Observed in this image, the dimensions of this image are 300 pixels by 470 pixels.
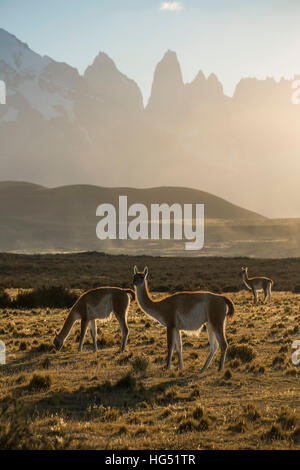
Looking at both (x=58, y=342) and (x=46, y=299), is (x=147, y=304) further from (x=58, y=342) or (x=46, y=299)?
(x=46, y=299)

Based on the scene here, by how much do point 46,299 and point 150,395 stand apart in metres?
18.3

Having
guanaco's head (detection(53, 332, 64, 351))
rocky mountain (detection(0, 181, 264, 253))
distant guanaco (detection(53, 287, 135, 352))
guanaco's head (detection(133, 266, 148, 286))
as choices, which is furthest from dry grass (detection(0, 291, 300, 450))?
rocky mountain (detection(0, 181, 264, 253))

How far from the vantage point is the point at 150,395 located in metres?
9.66

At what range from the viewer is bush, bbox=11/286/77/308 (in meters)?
26.6

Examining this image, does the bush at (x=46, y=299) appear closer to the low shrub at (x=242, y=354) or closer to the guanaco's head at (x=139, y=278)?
the low shrub at (x=242, y=354)

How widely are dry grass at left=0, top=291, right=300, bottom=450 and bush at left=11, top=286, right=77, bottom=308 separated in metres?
9.71

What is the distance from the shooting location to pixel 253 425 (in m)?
8.00

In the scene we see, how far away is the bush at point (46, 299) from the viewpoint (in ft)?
87.1

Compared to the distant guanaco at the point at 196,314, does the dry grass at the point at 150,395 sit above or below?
below

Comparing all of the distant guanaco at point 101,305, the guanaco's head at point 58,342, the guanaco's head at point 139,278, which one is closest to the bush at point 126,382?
the guanaco's head at point 139,278

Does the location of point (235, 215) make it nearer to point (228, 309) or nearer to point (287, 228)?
point (287, 228)

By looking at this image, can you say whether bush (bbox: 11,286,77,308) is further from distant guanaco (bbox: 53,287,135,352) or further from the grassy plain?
distant guanaco (bbox: 53,287,135,352)

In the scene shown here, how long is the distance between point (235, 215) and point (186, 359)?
175 meters

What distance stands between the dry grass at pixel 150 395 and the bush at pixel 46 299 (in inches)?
382
